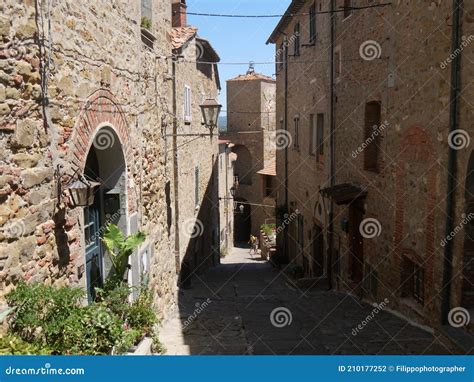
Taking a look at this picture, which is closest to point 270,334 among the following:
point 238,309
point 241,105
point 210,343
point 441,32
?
point 210,343

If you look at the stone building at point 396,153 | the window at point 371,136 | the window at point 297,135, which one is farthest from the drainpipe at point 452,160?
the window at point 297,135

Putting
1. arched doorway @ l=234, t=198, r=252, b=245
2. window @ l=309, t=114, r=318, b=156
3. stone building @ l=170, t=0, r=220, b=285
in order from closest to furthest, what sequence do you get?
stone building @ l=170, t=0, r=220, b=285 → window @ l=309, t=114, r=318, b=156 → arched doorway @ l=234, t=198, r=252, b=245

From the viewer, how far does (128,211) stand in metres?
7.71

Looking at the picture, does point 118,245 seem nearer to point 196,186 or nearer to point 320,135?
point 320,135

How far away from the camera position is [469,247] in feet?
23.6

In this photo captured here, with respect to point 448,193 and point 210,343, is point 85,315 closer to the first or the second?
point 210,343

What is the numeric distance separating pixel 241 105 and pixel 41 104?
116 feet

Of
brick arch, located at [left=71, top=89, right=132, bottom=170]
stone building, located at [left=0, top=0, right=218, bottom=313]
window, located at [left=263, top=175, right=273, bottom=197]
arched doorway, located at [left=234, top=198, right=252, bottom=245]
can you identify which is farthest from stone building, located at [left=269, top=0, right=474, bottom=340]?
arched doorway, located at [left=234, top=198, right=252, bottom=245]

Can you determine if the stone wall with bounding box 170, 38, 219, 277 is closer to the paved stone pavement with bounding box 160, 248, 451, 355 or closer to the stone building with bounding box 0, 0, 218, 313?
Result: the paved stone pavement with bounding box 160, 248, 451, 355

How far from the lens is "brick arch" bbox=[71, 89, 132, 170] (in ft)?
18.9

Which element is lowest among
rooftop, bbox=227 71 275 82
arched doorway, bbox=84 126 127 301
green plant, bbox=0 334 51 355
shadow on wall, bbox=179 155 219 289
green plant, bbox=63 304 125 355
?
shadow on wall, bbox=179 155 219 289

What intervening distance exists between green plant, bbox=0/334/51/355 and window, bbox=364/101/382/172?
868 centimetres

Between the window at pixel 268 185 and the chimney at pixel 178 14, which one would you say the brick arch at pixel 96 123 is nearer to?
the chimney at pixel 178 14

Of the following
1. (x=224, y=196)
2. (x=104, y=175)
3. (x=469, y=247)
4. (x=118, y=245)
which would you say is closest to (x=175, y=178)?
(x=104, y=175)
